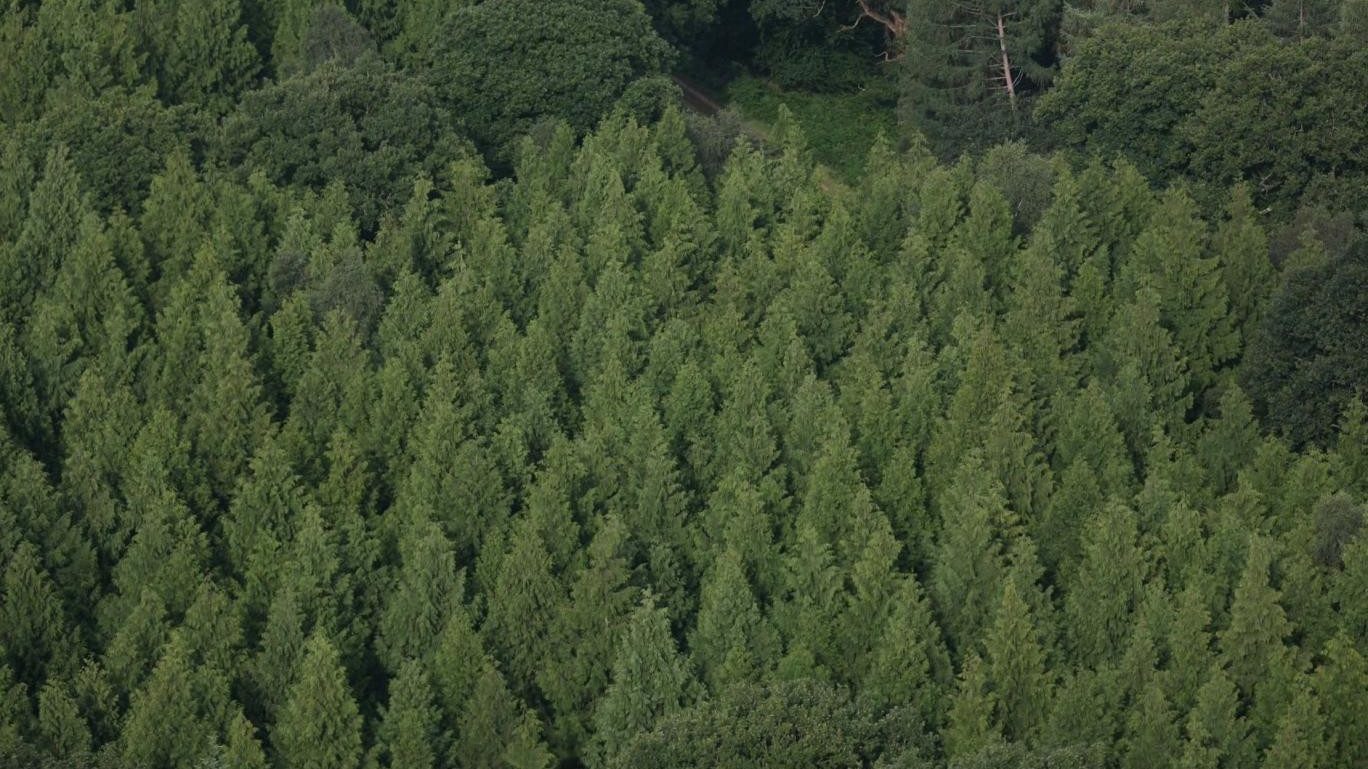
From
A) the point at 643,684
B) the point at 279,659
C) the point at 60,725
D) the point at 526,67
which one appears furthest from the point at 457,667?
the point at 526,67

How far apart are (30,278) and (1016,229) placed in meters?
28.3

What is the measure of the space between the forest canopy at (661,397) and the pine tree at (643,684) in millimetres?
137

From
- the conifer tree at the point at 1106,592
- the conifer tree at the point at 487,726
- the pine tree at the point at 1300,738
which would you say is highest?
the conifer tree at the point at 1106,592

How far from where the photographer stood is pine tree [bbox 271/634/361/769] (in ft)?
312

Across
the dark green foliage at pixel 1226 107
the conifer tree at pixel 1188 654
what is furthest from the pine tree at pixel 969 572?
→ the dark green foliage at pixel 1226 107

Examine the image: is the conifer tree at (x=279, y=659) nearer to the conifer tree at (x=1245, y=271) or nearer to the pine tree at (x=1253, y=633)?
the pine tree at (x=1253, y=633)

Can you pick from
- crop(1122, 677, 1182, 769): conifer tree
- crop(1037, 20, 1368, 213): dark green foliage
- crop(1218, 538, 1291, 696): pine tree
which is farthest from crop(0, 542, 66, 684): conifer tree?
crop(1037, 20, 1368, 213): dark green foliage

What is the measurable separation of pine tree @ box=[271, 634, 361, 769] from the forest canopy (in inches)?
3.8

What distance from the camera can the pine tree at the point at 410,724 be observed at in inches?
3760

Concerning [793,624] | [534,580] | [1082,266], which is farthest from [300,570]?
[1082,266]

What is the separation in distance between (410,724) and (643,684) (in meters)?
5.38

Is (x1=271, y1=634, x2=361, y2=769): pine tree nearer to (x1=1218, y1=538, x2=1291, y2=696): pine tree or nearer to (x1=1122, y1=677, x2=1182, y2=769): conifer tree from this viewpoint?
(x1=1122, y1=677, x2=1182, y2=769): conifer tree

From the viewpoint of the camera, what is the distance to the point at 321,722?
95188 mm

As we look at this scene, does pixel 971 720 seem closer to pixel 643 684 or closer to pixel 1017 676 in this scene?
pixel 1017 676
